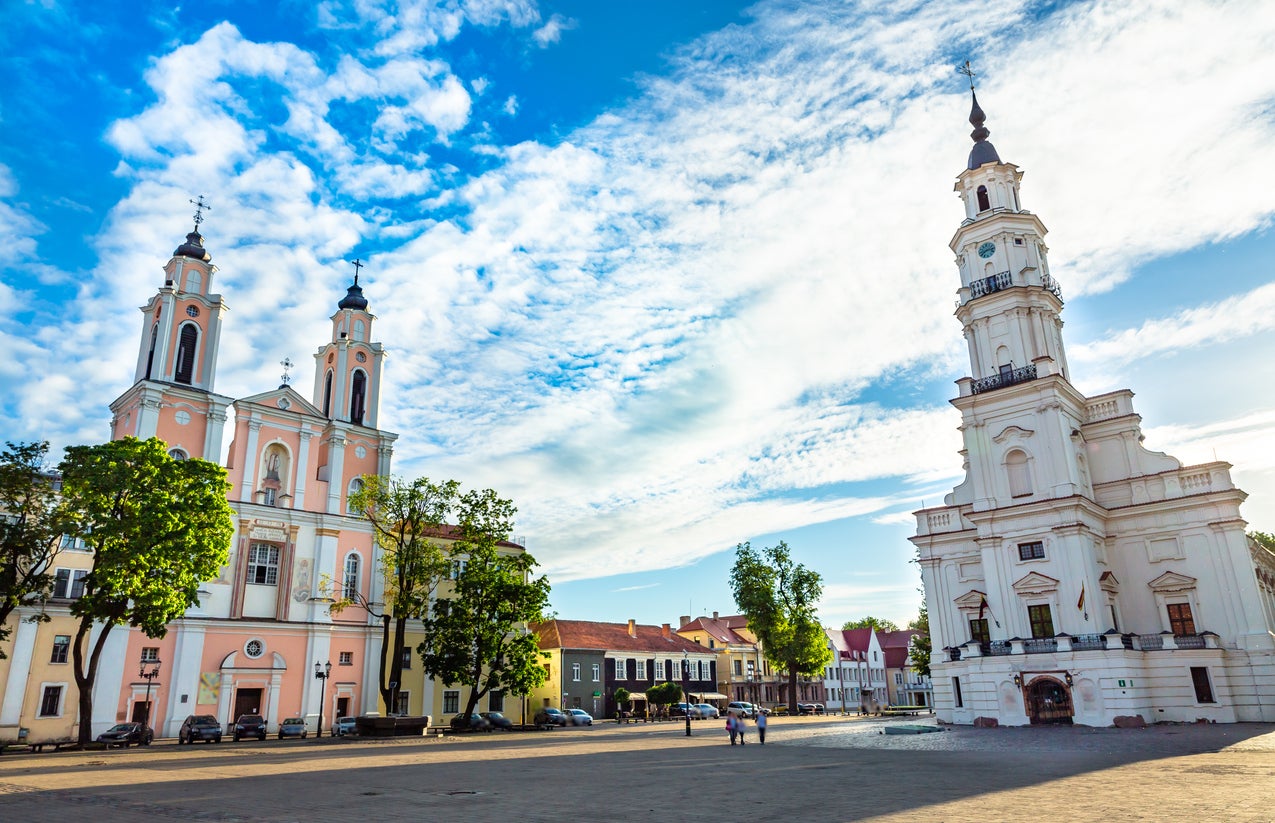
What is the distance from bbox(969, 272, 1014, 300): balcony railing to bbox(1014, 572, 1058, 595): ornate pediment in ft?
52.1

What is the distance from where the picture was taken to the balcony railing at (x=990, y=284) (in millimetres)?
44750

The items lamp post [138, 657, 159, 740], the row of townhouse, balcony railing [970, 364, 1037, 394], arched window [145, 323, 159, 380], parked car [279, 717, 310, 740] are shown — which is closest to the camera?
lamp post [138, 657, 159, 740]

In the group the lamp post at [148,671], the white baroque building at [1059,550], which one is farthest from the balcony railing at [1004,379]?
the lamp post at [148,671]

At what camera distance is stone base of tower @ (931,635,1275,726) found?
3438 cm

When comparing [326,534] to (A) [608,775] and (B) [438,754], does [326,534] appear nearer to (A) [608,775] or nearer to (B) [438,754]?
(B) [438,754]

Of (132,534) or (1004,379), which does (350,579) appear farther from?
(1004,379)

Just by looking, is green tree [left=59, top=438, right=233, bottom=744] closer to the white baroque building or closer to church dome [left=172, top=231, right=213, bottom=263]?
church dome [left=172, top=231, right=213, bottom=263]

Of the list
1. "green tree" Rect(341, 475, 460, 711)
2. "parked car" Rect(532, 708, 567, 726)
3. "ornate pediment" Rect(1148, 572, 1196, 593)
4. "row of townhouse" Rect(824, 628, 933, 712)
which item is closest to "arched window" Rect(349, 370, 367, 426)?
"green tree" Rect(341, 475, 460, 711)

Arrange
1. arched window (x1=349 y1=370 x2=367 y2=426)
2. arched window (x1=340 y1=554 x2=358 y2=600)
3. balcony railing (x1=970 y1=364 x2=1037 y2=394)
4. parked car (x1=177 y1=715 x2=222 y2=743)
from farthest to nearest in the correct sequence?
arched window (x1=349 y1=370 x2=367 y2=426) < arched window (x1=340 y1=554 x2=358 y2=600) < balcony railing (x1=970 y1=364 x2=1037 y2=394) < parked car (x1=177 y1=715 x2=222 y2=743)

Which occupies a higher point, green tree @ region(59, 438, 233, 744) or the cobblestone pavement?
green tree @ region(59, 438, 233, 744)

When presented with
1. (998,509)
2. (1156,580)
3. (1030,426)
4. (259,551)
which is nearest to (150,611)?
(259,551)

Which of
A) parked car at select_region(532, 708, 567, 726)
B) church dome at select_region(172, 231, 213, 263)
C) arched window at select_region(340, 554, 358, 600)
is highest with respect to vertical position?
church dome at select_region(172, 231, 213, 263)

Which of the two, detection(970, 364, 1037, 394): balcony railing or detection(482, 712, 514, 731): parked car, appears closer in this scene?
detection(970, 364, 1037, 394): balcony railing

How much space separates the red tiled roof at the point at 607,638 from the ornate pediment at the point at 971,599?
107 feet
